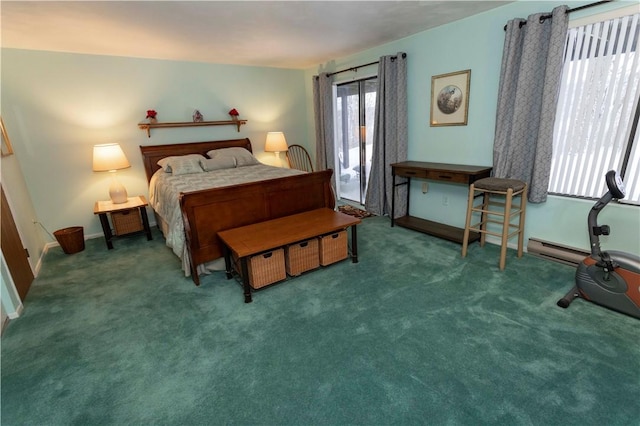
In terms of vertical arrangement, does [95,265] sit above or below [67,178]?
below

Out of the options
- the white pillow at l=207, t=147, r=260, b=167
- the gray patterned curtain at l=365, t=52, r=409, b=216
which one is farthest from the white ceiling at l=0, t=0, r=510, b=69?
the white pillow at l=207, t=147, r=260, b=167

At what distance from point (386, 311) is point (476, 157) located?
2.14m

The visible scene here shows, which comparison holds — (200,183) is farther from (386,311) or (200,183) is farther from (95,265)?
(386,311)

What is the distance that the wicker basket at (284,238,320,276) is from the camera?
2.71m

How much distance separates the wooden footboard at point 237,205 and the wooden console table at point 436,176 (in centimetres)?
104

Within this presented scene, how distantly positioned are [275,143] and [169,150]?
161 cm

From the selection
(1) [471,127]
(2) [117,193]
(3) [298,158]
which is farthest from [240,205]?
(3) [298,158]

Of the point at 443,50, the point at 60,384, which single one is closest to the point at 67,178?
the point at 60,384

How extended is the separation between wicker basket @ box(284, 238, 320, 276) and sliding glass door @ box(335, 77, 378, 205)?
7.94 feet

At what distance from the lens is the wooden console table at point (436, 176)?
10.2 ft

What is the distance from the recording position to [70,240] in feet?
11.6

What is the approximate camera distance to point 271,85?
16.9ft

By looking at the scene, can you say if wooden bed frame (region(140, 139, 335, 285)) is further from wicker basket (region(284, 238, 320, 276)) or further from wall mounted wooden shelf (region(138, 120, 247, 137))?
wall mounted wooden shelf (region(138, 120, 247, 137))

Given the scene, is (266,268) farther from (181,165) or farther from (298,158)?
(298,158)
